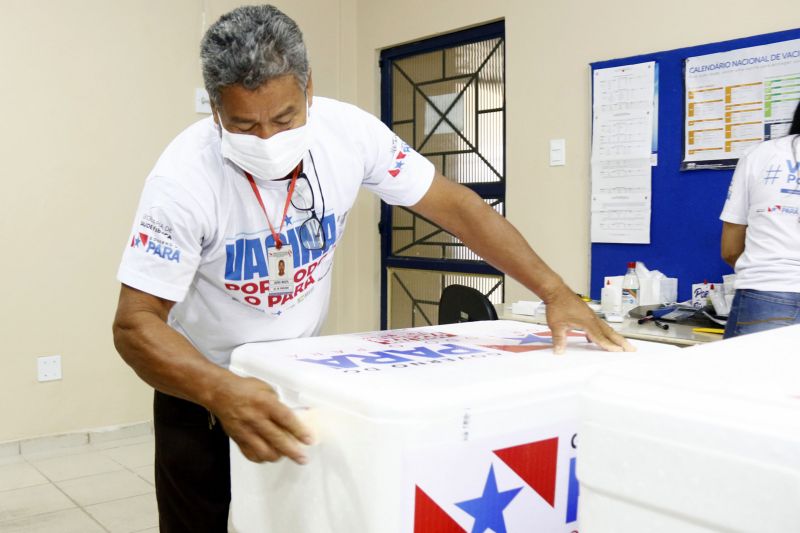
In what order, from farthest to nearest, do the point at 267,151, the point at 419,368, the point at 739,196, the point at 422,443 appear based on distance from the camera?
1. the point at 739,196
2. the point at 267,151
3. the point at 419,368
4. the point at 422,443

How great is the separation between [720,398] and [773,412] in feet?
0.10

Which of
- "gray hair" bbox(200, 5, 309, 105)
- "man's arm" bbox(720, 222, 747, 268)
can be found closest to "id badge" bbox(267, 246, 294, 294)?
"gray hair" bbox(200, 5, 309, 105)

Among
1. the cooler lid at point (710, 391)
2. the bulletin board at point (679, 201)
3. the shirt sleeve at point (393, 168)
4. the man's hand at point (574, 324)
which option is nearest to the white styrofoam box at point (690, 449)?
the cooler lid at point (710, 391)

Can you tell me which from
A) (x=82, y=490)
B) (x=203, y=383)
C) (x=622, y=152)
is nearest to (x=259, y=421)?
(x=203, y=383)

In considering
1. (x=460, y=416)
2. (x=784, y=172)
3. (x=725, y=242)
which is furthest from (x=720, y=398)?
(x=725, y=242)

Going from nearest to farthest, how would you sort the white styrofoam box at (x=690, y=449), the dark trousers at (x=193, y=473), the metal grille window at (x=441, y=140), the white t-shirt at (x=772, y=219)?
the white styrofoam box at (x=690, y=449), the dark trousers at (x=193, y=473), the white t-shirt at (x=772, y=219), the metal grille window at (x=441, y=140)

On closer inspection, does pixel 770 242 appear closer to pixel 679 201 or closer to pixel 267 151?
pixel 679 201

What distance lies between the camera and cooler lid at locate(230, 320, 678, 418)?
673mm

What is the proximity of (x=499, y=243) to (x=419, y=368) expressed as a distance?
56cm

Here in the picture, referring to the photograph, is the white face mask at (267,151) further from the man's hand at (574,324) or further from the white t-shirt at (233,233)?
the man's hand at (574,324)

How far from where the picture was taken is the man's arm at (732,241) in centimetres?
263

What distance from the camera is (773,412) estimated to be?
40cm

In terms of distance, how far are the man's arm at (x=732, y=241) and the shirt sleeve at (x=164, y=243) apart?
2.12 m

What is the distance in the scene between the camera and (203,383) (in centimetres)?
84
